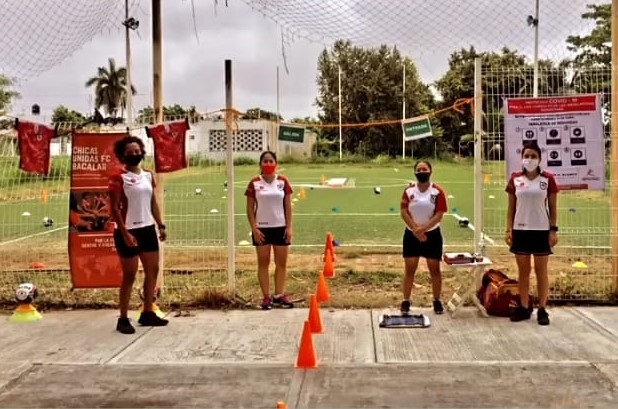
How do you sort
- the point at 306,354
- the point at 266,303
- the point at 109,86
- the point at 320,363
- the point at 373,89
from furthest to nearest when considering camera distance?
the point at 109,86, the point at 373,89, the point at 266,303, the point at 320,363, the point at 306,354

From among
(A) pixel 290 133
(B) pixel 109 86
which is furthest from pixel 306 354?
(B) pixel 109 86

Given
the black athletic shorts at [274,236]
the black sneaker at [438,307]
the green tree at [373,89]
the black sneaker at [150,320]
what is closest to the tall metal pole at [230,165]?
the black athletic shorts at [274,236]

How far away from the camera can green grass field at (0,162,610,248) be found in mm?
9125

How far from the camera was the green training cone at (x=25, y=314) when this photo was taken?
23.3 ft

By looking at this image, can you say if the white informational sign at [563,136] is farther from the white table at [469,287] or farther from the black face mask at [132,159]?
Answer: the black face mask at [132,159]

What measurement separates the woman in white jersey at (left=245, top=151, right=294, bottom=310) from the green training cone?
232 centimetres

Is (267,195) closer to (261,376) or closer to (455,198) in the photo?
(261,376)

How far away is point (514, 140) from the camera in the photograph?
23.8ft

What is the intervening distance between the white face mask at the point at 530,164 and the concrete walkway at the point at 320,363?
1473 millimetres

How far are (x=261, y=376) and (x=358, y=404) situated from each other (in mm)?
903

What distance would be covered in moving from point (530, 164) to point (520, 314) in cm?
144

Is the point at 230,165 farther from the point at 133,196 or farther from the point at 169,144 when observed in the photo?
the point at 133,196

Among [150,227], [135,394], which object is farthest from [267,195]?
[135,394]

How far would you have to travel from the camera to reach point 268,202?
7.30 metres
